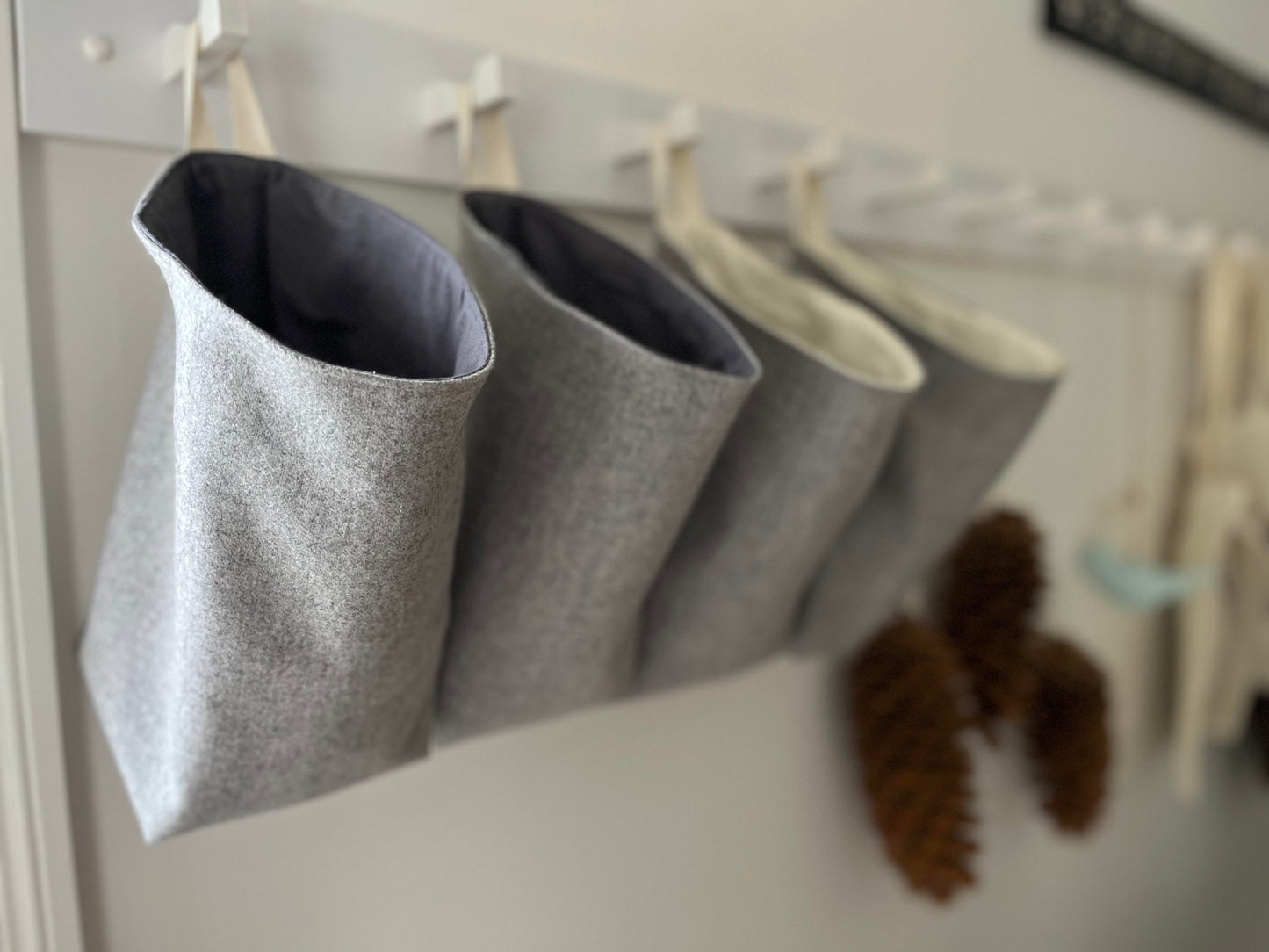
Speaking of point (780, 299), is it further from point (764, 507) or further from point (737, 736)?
point (737, 736)

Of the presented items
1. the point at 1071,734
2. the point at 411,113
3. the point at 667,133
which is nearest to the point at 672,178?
the point at 667,133

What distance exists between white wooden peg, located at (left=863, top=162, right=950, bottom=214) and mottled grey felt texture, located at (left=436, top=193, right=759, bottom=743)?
249 millimetres

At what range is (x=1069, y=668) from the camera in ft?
2.30

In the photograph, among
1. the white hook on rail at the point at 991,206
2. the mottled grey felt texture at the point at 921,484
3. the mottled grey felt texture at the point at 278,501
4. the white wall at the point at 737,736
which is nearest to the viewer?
the mottled grey felt texture at the point at 278,501

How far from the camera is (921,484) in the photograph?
0.47 m

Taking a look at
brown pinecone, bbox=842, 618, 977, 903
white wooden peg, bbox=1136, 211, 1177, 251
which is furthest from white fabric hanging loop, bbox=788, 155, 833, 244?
white wooden peg, bbox=1136, 211, 1177, 251

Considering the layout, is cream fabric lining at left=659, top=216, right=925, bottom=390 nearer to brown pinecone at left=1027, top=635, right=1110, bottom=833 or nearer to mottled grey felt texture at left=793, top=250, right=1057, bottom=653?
mottled grey felt texture at left=793, top=250, right=1057, bottom=653

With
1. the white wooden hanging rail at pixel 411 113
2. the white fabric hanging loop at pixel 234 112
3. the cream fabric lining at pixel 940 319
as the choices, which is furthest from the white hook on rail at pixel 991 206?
the white fabric hanging loop at pixel 234 112

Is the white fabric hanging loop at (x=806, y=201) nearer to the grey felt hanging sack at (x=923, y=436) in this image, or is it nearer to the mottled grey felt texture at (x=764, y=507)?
the grey felt hanging sack at (x=923, y=436)

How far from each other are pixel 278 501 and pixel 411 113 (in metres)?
0.22

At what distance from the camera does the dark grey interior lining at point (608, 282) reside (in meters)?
0.36

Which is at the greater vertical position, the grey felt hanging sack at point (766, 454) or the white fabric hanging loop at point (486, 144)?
the white fabric hanging loop at point (486, 144)

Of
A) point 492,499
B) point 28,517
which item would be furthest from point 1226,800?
point 28,517

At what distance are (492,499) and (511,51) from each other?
23 cm
